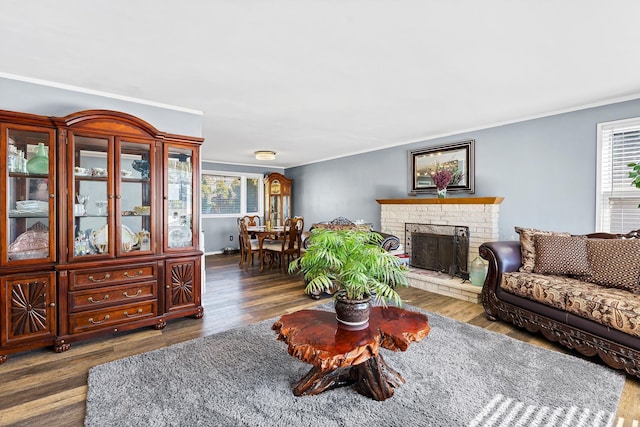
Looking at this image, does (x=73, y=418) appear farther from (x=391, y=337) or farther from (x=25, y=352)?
(x=391, y=337)

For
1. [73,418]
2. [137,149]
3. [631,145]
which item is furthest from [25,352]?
[631,145]

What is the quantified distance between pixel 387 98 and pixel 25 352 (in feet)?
13.1

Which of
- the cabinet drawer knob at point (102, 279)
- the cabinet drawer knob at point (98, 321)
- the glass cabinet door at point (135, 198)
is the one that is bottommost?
the cabinet drawer knob at point (98, 321)

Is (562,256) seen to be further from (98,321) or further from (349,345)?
(98,321)

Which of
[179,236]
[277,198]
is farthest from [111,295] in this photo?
[277,198]

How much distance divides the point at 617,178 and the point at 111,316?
5.25 m

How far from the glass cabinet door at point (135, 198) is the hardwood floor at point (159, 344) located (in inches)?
33.9

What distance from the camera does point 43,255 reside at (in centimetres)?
257

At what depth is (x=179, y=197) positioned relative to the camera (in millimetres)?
3281

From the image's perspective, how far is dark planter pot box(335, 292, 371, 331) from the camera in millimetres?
1817

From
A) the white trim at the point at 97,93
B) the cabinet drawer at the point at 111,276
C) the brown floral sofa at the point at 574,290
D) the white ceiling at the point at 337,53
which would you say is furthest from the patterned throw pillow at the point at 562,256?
the white trim at the point at 97,93

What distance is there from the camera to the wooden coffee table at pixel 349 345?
162cm

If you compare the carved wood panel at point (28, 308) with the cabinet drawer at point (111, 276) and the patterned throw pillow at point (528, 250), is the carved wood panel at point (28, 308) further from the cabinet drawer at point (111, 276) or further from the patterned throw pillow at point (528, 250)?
the patterned throw pillow at point (528, 250)

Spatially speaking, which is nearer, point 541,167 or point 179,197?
point 179,197
